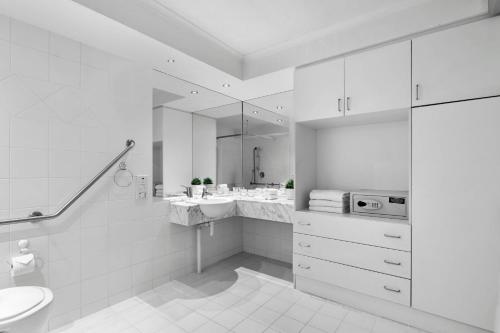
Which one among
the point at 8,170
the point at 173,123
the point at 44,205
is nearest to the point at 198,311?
the point at 44,205

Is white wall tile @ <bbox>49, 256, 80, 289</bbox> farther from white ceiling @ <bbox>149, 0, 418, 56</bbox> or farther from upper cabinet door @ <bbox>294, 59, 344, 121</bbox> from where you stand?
upper cabinet door @ <bbox>294, 59, 344, 121</bbox>

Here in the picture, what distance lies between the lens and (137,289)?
2328 mm

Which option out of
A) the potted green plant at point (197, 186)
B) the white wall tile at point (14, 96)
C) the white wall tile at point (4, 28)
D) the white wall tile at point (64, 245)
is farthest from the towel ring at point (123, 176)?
the white wall tile at point (4, 28)

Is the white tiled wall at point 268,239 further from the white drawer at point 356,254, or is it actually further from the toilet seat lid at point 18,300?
the toilet seat lid at point 18,300

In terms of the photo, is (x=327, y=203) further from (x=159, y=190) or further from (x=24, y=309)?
(x=24, y=309)

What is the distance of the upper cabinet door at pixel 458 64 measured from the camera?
1.61 m

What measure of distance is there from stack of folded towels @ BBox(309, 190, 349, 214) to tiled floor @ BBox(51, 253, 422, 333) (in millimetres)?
819

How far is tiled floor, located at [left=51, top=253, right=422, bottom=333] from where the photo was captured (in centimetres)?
184

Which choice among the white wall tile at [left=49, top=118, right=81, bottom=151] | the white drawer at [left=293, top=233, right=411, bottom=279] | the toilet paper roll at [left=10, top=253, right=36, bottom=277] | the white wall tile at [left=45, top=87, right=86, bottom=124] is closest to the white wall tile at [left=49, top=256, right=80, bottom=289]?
the toilet paper roll at [left=10, top=253, right=36, bottom=277]

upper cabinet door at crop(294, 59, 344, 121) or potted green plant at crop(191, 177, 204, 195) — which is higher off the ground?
upper cabinet door at crop(294, 59, 344, 121)

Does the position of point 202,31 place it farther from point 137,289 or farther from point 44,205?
point 137,289

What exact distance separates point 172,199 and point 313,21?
2222mm

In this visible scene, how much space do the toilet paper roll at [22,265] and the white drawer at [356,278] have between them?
80.2 inches

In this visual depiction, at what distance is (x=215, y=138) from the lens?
344 cm
